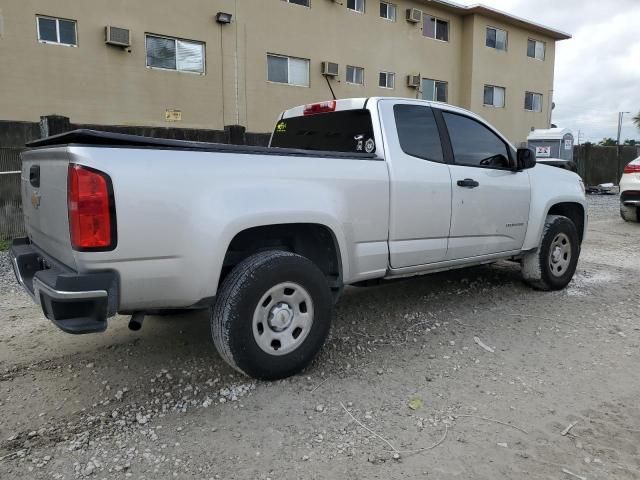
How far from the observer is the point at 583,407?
3227 millimetres

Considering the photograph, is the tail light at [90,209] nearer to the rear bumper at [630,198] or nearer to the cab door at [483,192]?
the cab door at [483,192]

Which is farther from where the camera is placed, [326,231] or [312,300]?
[326,231]

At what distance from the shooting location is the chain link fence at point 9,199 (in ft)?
27.4

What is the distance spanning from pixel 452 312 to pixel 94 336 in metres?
3.10

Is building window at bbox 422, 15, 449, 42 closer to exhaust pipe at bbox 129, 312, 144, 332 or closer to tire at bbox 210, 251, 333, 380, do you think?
tire at bbox 210, 251, 333, 380

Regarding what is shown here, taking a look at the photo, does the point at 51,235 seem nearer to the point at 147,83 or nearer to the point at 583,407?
the point at 583,407

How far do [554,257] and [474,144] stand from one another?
1671mm

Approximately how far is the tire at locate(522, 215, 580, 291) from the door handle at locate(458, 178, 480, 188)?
1303 mm

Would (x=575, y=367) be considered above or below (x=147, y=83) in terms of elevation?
below

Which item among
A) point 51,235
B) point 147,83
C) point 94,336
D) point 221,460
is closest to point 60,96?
point 147,83

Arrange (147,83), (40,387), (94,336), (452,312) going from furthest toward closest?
1. (147,83)
2. (452,312)
3. (94,336)
4. (40,387)

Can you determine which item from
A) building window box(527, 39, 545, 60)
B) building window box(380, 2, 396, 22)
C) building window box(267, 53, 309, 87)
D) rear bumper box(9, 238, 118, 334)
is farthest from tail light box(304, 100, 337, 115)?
building window box(527, 39, 545, 60)

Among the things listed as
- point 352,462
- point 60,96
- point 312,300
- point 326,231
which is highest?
point 60,96

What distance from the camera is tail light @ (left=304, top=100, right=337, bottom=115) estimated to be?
4.55 metres
